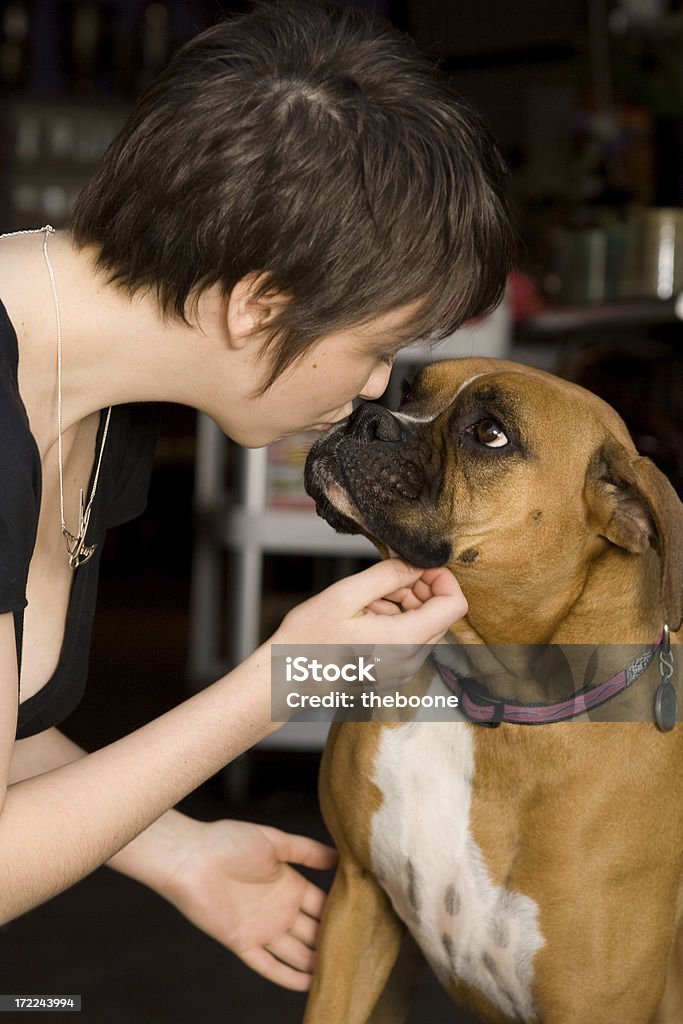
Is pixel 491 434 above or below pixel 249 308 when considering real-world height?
below

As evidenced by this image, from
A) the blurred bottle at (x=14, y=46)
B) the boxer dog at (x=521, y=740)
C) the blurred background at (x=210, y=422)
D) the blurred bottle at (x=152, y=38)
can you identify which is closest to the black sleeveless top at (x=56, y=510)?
the boxer dog at (x=521, y=740)

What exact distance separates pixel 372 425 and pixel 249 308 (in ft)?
1.20

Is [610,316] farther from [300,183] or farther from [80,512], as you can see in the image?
[300,183]

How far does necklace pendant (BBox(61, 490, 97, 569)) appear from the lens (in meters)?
1.75

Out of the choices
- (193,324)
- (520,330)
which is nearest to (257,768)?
(520,330)

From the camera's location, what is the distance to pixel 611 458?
170cm

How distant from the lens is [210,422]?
3721mm

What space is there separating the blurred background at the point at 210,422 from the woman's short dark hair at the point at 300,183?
26 cm

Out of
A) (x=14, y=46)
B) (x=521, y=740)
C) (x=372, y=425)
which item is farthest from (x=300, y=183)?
(x=14, y=46)

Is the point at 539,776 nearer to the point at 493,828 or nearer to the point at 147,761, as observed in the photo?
the point at 493,828

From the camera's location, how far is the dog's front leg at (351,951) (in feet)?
5.92

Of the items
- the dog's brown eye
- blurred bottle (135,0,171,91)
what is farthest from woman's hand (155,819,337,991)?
blurred bottle (135,0,171,91)

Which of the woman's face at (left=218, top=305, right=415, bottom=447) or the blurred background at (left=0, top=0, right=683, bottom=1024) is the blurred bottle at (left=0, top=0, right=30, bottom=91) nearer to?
the blurred background at (left=0, top=0, right=683, bottom=1024)

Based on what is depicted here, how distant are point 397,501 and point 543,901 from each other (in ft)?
1.86
